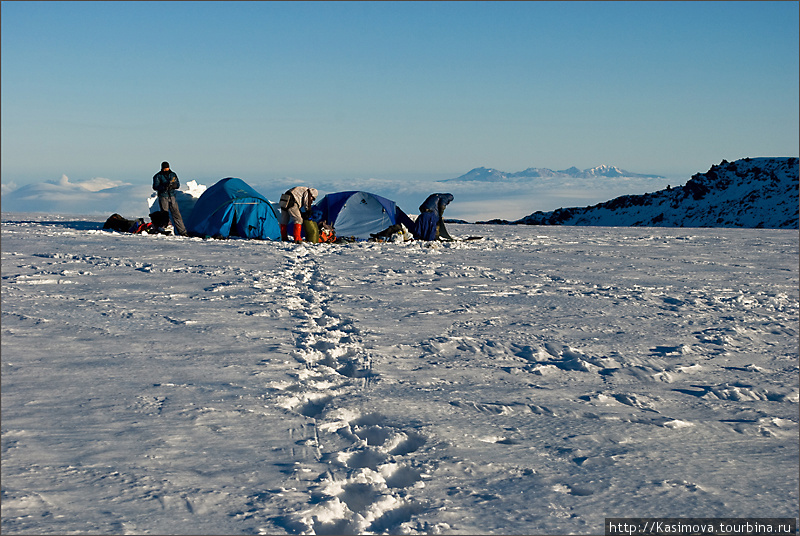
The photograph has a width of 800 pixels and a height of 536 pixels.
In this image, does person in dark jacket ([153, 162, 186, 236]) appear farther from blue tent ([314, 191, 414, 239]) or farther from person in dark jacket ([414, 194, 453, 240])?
person in dark jacket ([414, 194, 453, 240])

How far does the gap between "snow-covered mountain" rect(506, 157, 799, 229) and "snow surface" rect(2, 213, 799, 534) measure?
56256 millimetres

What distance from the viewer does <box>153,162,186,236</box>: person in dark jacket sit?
16.7 metres

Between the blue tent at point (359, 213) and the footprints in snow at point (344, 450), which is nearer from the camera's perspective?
the footprints in snow at point (344, 450)

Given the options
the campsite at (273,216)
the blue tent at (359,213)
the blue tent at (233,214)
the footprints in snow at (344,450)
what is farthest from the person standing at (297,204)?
the footprints in snow at (344,450)

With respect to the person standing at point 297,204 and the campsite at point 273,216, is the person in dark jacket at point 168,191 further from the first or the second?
the person standing at point 297,204

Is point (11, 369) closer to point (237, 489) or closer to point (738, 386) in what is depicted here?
point (237, 489)

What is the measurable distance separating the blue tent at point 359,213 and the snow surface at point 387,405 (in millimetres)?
8349

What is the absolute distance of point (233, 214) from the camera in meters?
17.5

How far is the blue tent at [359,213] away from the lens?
18516mm

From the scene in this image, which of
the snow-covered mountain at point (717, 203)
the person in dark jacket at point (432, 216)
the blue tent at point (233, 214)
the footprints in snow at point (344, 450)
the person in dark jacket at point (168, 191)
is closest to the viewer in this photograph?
the footprints in snow at point (344, 450)

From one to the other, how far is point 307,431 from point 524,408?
162 centimetres

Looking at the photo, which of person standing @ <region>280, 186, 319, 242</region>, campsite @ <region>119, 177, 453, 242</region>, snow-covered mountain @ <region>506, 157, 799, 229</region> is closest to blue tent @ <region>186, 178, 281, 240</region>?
campsite @ <region>119, 177, 453, 242</region>

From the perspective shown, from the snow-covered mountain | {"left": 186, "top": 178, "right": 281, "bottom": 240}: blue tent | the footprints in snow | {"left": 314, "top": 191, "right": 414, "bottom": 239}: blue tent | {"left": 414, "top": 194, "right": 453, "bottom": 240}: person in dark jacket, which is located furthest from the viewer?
the snow-covered mountain

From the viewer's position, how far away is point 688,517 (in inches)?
133
